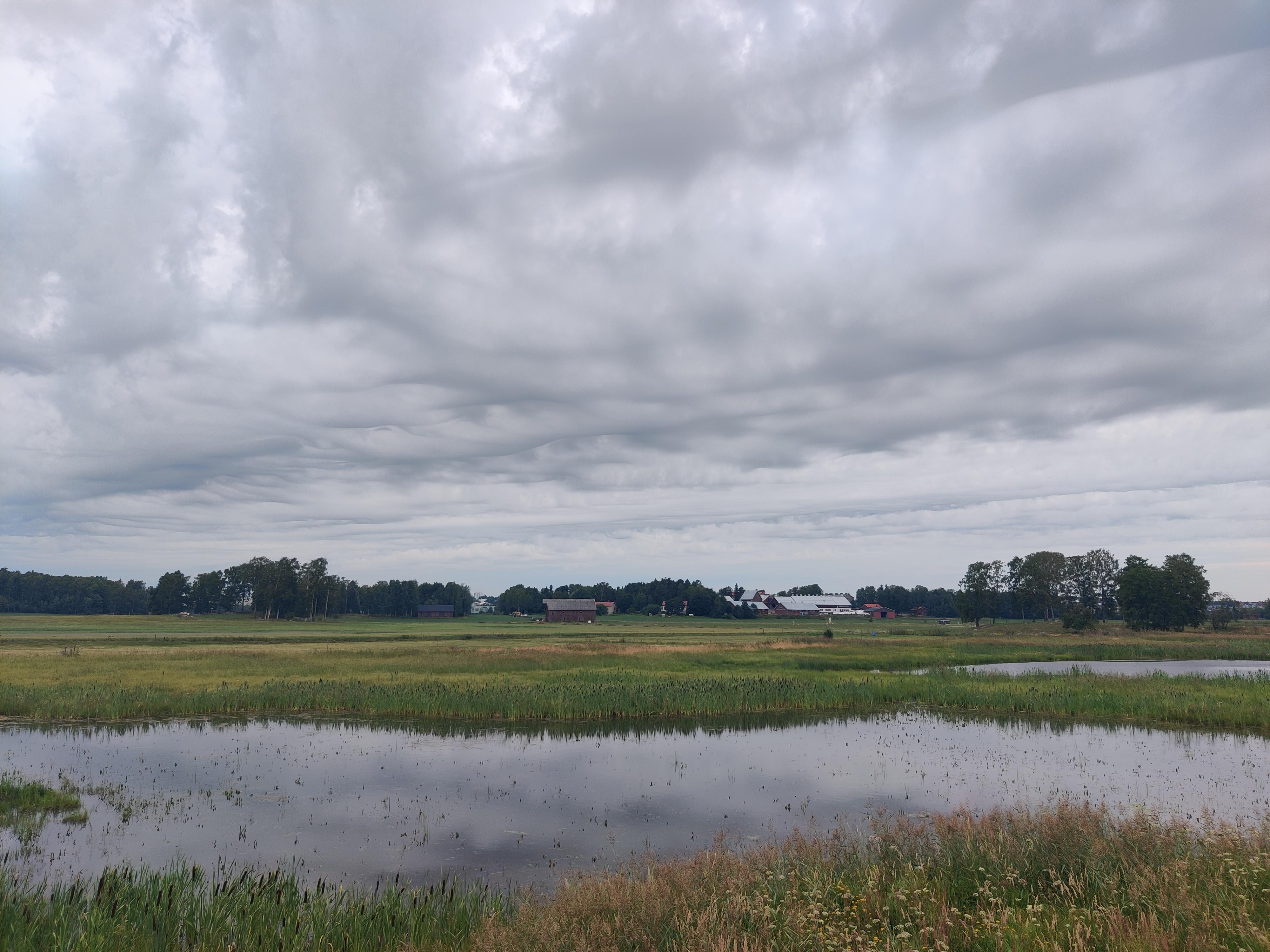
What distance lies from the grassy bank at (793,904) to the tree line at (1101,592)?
121 meters

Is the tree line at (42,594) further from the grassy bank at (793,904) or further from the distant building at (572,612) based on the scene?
the grassy bank at (793,904)

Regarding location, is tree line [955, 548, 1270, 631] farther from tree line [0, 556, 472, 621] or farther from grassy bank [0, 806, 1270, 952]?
tree line [0, 556, 472, 621]

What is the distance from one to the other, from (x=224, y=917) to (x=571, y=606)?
502 ft

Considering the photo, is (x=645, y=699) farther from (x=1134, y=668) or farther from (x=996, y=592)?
(x=996, y=592)

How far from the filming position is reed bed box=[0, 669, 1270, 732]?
3212 cm

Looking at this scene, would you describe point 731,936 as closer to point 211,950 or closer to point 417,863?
point 211,950

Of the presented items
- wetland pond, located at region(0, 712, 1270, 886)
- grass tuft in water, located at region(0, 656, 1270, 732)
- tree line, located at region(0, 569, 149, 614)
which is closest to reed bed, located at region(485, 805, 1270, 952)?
wetland pond, located at region(0, 712, 1270, 886)

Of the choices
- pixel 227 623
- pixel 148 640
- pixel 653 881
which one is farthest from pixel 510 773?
pixel 227 623

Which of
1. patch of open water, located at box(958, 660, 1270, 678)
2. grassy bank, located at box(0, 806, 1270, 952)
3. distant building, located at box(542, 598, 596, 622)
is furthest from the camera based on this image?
distant building, located at box(542, 598, 596, 622)

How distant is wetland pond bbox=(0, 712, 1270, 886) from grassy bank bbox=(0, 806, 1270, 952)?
9.72ft

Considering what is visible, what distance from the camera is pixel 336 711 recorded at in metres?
33.2

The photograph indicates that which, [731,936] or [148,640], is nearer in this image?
[731,936]

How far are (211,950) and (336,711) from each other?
2641 cm

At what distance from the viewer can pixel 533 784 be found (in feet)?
69.5
